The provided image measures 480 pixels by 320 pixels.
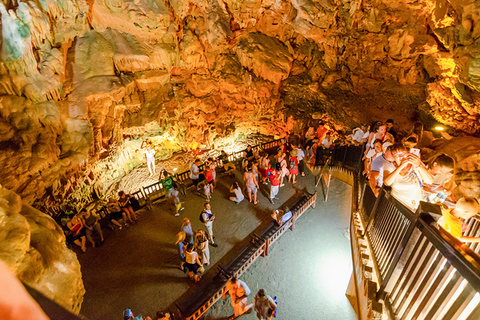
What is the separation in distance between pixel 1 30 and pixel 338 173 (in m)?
13.6

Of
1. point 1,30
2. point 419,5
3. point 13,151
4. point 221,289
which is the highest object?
point 419,5

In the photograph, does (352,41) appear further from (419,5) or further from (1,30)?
(1,30)

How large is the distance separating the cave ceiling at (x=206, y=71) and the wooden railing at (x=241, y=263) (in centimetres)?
658

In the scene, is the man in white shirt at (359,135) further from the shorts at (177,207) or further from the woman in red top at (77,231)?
the woman in red top at (77,231)

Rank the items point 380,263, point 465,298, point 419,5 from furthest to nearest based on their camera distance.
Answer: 1. point 419,5
2. point 380,263
3. point 465,298

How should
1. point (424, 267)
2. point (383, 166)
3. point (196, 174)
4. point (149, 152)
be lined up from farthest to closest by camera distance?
point (149, 152)
point (196, 174)
point (383, 166)
point (424, 267)

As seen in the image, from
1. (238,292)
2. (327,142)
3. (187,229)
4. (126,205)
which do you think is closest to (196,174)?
(126,205)

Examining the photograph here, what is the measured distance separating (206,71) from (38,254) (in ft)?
41.0

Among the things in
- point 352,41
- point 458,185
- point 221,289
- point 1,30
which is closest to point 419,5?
point 352,41

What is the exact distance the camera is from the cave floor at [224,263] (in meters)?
5.58

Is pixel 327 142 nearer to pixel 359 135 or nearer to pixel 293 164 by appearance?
pixel 359 135

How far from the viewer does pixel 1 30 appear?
316 inches

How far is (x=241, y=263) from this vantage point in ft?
20.7

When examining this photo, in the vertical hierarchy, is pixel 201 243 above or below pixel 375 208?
below
